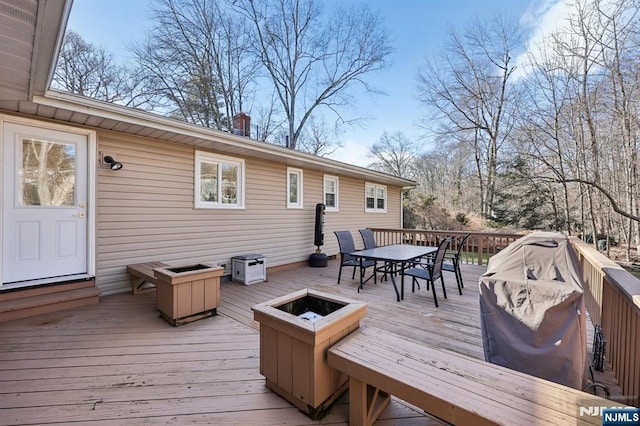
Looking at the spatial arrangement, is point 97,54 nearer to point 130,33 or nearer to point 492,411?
point 130,33

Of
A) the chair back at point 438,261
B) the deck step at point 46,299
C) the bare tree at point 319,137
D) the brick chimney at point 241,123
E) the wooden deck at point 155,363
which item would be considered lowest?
the wooden deck at point 155,363

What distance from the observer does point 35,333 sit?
2881mm

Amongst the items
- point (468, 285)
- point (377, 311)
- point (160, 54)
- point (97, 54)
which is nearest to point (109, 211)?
point (377, 311)

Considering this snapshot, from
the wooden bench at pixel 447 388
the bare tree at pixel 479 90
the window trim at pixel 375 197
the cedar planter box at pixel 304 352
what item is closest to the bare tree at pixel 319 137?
the bare tree at pixel 479 90

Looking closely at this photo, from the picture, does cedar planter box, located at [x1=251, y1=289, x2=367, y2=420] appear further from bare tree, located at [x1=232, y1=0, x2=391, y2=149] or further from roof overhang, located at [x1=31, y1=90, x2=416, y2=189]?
bare tree, located at [x1=232, y1=0, x2=391, y2=149]

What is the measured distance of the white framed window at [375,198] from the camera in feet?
30.8

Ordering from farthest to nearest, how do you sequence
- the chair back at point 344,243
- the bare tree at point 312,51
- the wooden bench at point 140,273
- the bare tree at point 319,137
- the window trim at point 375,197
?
the bare tree at point 319,137 < the bare tree at point 312,51 < the window trim at point 375,197 < the chair back at point 344,243 < the wooden bench at point 140,273

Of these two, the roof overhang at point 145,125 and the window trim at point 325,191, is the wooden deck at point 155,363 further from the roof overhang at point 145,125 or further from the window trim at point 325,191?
the window trim at point 325,191

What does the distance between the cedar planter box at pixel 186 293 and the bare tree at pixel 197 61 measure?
10044 millimetres

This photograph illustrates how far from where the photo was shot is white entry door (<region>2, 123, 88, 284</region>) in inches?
133

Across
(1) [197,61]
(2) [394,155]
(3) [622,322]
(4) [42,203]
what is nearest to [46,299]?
(4) [42,203]

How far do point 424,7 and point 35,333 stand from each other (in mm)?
12816

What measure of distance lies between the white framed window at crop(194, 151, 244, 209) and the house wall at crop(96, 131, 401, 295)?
12cm

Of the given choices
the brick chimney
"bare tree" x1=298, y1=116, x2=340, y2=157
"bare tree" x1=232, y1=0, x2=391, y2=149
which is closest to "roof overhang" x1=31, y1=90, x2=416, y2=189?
the brick chimney
